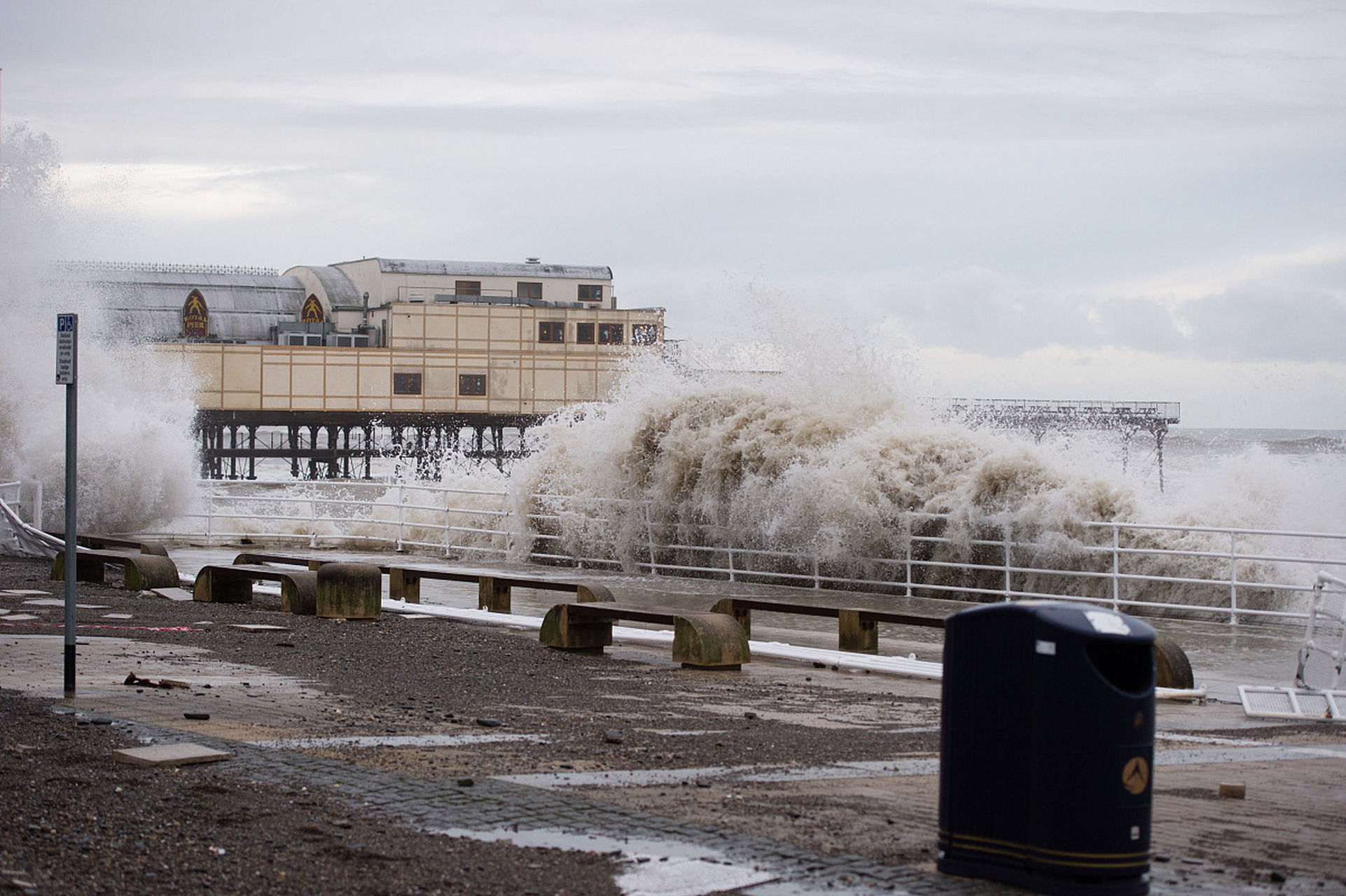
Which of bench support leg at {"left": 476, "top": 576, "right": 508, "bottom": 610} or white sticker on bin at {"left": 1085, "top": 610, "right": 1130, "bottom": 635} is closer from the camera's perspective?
white sticker on bin at {"left": 1085, "top": 610, "right": 1130, "bottom": 635}

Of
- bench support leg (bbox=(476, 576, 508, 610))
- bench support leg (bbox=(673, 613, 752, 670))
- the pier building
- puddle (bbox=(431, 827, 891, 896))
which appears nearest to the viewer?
puddle (bbox=(431, 827, 891, 896))

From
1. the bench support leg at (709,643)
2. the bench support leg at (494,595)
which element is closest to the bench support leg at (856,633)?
the bench support leg at (709,643)

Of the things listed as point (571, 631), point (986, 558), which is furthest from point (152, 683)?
point (986, 558)

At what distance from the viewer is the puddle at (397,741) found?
6.75m

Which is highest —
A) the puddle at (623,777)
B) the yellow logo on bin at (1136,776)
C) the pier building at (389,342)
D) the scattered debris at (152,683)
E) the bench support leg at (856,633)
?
the pier building at (389,342)

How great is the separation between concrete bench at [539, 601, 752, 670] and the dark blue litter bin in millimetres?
5901

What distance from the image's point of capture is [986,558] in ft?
65.0

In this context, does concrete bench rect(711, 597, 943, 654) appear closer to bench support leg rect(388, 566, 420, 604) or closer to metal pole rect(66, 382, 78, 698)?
bench support leg rect(388, 566, 420, 604)

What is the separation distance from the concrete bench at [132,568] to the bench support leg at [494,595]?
394 cm

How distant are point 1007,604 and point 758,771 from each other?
2130 millimetres

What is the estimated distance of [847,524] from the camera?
63.7ft

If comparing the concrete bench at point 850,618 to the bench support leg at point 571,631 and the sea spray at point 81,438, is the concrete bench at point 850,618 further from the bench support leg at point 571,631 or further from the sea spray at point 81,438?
the sea spray at point 81,438

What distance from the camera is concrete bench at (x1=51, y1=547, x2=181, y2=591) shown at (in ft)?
51.6

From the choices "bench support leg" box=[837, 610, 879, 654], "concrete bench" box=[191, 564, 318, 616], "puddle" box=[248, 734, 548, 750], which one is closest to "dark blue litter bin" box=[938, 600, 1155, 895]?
"puddle" box=[248, 734, 548, 750]
